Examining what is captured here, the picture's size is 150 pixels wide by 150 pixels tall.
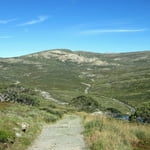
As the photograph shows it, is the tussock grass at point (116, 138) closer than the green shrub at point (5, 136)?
Yes

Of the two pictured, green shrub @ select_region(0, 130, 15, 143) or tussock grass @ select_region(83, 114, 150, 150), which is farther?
green shrub @ select_region(0, 130, 15, 143)

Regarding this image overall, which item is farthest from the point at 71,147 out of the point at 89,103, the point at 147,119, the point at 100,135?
the point at 89,103

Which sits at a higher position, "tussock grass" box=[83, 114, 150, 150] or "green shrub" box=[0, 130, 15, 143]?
"green shrub" box=[0, 130, 15, 143]

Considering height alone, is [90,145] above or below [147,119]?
above

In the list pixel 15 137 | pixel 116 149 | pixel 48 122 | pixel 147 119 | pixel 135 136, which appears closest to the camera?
pixel 116 149

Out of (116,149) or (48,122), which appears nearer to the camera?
(116,149)

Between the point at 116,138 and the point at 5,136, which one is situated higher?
the point at 5,136

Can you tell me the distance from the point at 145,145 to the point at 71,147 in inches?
223

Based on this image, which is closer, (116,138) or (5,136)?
(5,136)

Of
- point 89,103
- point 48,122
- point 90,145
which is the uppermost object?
point 90,145

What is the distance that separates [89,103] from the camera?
121 m

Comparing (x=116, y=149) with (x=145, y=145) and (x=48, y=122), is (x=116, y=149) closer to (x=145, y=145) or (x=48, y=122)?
(x=145, y=145)

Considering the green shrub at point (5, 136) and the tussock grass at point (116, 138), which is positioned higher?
the green shrub at point (5, 136)

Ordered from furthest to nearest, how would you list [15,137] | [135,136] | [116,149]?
[135,136]
[15,137]
[116,149]
